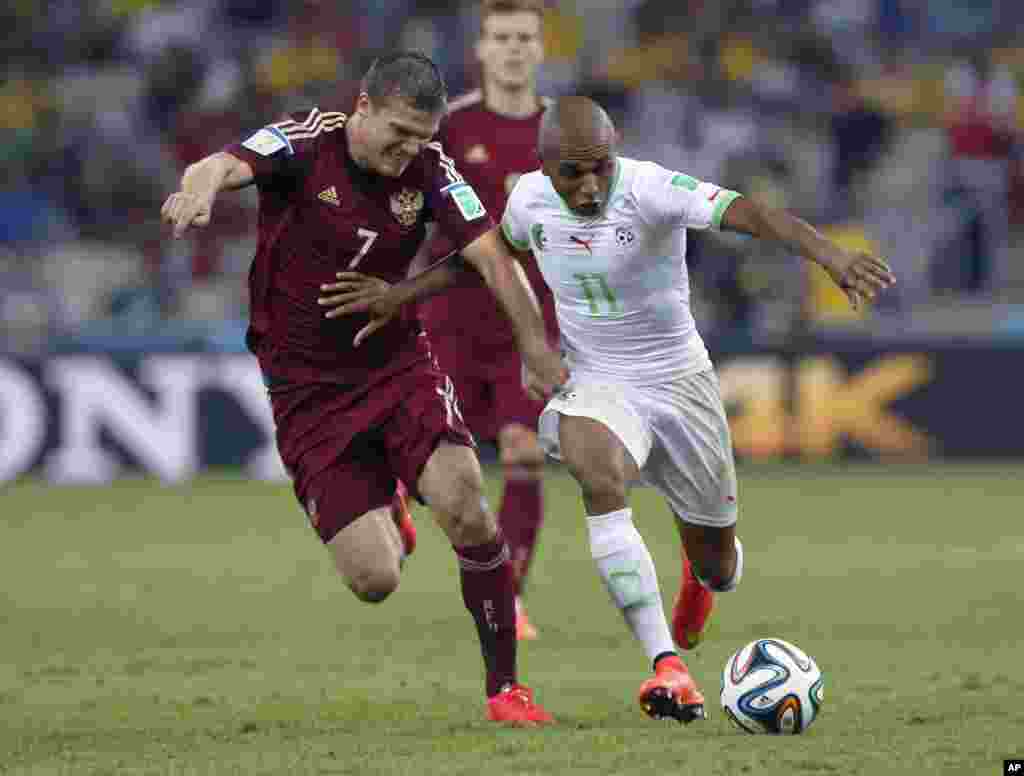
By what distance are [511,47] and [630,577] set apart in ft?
11.5

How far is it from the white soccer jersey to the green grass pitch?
3.92 ft

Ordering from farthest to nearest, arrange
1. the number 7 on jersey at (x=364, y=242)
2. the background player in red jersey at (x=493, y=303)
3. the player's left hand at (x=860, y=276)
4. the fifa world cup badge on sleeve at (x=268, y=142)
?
the background player in red jersey at (x=493, y=303) < the number 7 on jersey at (x=364, y=242) < the fifa world cup badge on sleeve at (x=268, y=142) < the player's left hand at (x=860, y=276)

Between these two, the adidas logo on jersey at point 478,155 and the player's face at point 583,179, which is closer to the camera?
the player's face at point 583,179

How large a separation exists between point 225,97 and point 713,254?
16.2 feet

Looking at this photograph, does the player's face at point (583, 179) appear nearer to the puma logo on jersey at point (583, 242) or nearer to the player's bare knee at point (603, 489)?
the puma logo on jersey at point (583, 242)

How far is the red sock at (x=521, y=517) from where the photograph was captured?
952 cm

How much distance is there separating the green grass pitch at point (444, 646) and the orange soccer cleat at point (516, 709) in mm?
85

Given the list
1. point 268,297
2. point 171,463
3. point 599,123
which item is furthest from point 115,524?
point 599,123

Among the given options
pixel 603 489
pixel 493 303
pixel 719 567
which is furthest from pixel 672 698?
pixel 493 303

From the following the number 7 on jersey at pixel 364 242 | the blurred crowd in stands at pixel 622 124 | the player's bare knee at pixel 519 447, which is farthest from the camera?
the blurred crowd in stands at pixel 622 124

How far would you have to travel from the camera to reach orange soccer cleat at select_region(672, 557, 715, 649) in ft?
26.5

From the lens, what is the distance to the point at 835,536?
43.0 ft

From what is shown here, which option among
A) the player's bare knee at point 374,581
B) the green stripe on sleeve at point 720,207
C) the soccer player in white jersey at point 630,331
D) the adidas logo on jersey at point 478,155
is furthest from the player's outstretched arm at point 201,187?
the adidas logo on jersey at point 478,155

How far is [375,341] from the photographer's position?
7.13 meters
